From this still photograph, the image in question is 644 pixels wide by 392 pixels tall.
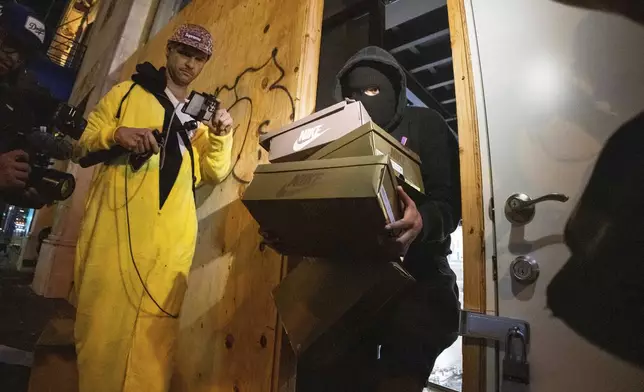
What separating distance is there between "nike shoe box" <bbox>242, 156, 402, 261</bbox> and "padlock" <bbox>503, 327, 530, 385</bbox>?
1.29 ft

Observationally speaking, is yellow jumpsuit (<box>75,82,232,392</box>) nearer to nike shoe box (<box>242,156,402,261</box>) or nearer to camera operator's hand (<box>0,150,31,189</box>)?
camera operator's hand (<box>0,150,31,189</box>)

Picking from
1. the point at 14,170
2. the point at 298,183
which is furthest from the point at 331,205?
the point at 14,170

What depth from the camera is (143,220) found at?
4.29ft

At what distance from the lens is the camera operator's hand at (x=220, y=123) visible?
4.75 feet

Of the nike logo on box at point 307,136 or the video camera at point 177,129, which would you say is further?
the video camera at point 177,129

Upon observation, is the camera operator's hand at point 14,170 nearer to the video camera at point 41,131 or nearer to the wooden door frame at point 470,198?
the video camera at point 41,131

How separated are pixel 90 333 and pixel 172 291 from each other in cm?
31

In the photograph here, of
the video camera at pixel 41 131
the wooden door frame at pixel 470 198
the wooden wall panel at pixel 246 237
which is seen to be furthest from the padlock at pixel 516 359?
the video camera at pixel 41 131

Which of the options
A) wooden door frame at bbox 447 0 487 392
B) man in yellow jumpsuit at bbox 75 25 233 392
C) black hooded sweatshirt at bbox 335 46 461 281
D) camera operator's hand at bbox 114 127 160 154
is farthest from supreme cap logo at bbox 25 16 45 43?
wooden door frame at bbox 447 0 487 392

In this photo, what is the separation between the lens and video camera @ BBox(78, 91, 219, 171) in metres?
1.34

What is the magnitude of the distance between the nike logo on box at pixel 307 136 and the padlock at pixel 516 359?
0.89 meters

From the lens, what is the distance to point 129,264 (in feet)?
4.14

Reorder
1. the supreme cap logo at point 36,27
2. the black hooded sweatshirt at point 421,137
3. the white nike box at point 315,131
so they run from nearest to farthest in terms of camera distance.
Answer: the white nike box at point 315,131
the black hooded sweatshirt at point 421,137
the supreme cap logo at point 36,27

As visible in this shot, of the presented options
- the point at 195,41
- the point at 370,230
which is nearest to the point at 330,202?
the point at 370,230
